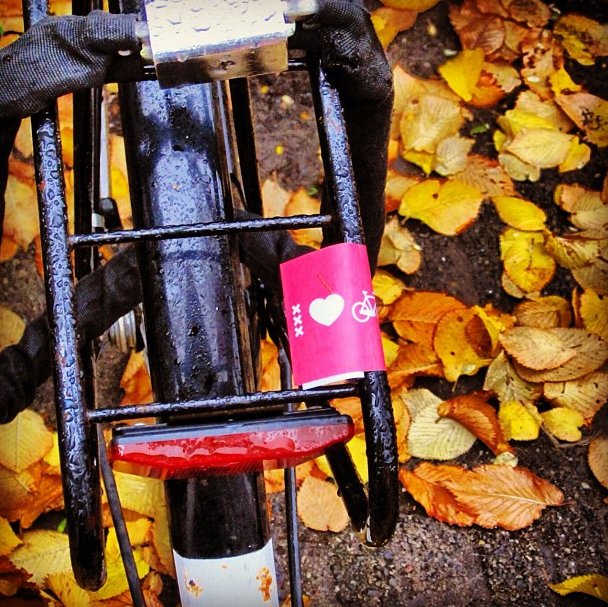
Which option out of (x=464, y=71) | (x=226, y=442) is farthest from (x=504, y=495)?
(x=464, y=71)

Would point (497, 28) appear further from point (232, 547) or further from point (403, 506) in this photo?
point (232, 547)

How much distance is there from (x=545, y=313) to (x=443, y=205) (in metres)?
0.45

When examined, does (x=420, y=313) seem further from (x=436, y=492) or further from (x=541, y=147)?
(x=541, y=147)

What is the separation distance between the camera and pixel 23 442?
5.98 feet

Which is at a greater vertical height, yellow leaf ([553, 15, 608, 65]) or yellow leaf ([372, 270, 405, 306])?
yellow leaf ([553, 15, 608, 65])

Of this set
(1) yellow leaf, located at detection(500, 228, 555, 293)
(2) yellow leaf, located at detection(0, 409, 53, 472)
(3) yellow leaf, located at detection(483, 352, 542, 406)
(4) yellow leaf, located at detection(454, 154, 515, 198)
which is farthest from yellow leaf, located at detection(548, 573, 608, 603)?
(2) yellow leaf, located at detection(0, 409, 53, 472)

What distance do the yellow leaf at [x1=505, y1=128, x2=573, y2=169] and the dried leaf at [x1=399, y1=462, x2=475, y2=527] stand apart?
102 cm

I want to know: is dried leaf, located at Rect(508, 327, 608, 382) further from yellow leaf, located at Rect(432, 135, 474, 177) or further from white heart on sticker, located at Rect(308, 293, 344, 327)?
white heart on sticker, located at Rect(308, 293, 344, 327)

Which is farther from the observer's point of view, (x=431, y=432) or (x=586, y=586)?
(x=431, y=432)

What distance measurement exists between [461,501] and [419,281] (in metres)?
0.66

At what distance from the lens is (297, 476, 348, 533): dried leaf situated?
1804 millimetres

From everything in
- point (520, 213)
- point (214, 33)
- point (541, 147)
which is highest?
point (214, 33)

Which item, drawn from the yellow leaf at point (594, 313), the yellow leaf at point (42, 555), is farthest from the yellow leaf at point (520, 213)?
the yellow leaf at point (42, 555)

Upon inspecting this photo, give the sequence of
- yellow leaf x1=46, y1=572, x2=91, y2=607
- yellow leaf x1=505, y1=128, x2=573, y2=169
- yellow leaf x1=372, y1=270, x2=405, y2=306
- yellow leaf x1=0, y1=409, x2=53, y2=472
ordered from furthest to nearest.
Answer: yellow leaf x1=505, y1=128, x2=573, y2=169 < yellow leaf x1=372, y1=270, x2=405, y2=306 < yellow leaf x1=0, y1=409, x2=53, y2=472 < yellow leaf x1=46, y1=572, x2=91, y2=607
